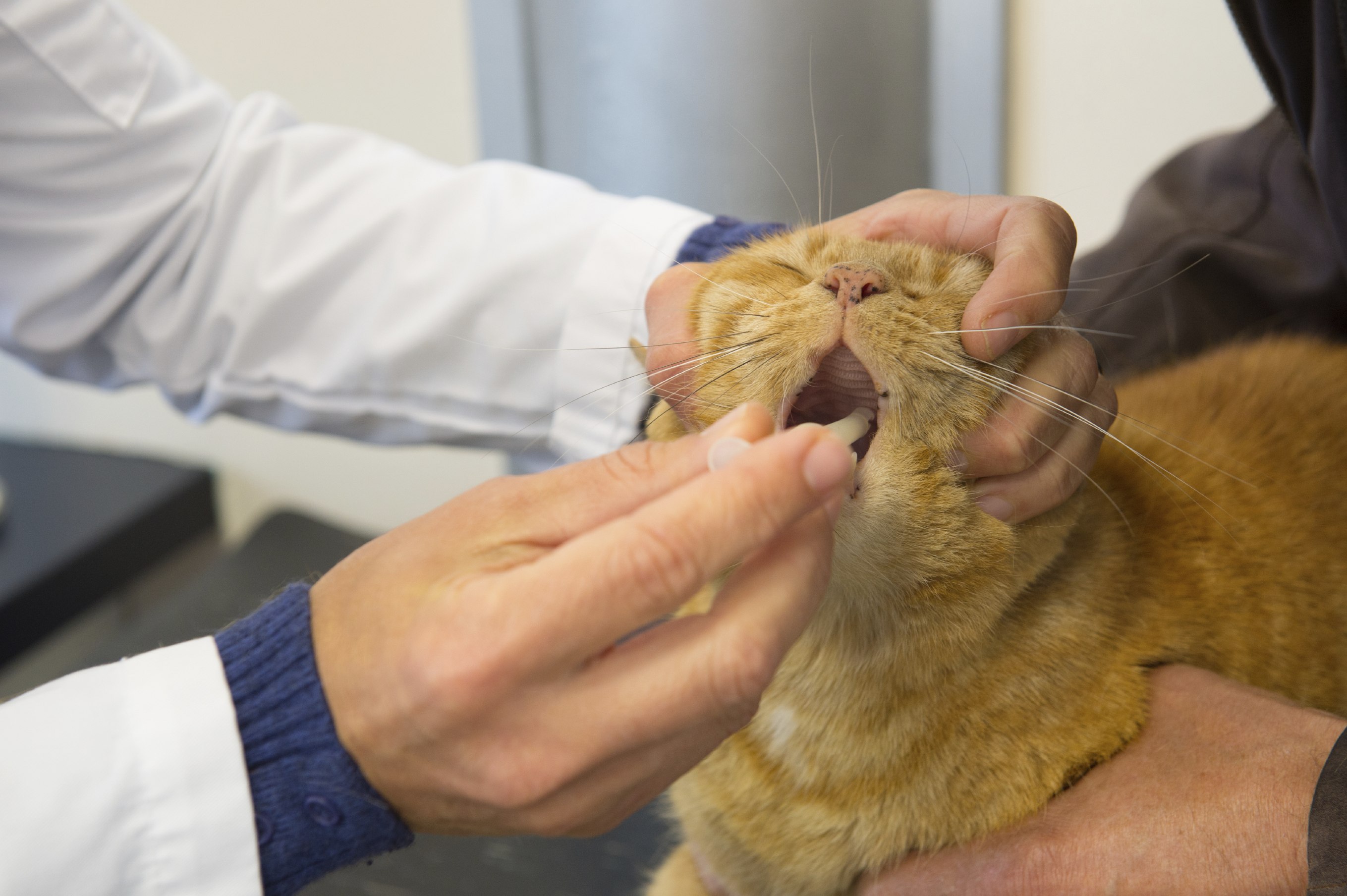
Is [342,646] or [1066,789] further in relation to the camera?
[1066,789]

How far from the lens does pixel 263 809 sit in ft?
1.68

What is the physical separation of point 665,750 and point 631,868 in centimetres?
68

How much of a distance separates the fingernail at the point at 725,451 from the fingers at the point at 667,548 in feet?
0.08

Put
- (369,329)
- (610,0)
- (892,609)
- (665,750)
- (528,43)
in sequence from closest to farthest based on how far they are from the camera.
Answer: (665,750), (892,609), (369,329), (610,0), (528,43)

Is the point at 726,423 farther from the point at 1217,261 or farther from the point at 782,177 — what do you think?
the point at 1217,261

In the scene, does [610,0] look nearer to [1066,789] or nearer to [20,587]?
[1066,789]

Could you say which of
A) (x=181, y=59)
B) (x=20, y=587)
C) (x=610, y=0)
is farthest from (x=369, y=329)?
(x=20, y=587)

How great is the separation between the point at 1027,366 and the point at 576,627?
1.20ft

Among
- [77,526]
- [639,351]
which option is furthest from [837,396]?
[77,526]

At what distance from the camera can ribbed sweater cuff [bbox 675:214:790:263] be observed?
2.95 ft

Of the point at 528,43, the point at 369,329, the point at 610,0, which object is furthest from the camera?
the point at 528,43

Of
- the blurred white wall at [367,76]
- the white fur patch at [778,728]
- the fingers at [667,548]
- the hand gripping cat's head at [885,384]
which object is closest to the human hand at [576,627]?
the fingers at [667,548]

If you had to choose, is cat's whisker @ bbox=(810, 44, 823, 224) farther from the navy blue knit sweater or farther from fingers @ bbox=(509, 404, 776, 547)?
the navy blue knit sweater

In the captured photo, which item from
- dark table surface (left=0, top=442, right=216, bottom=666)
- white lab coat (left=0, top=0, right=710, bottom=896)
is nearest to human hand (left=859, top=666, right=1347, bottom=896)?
white lab coat (left=0, top=0, right=710, bottom=896)
